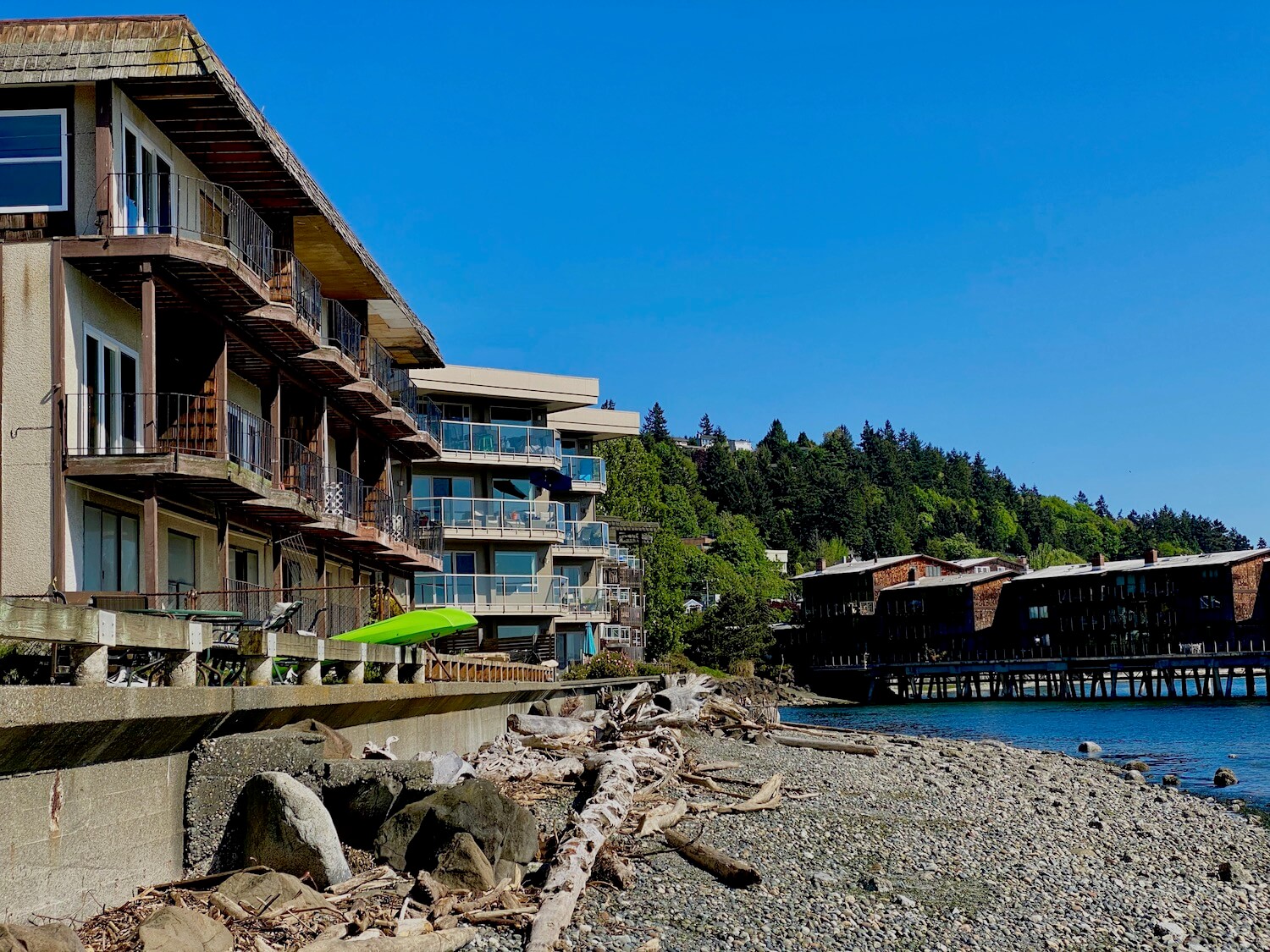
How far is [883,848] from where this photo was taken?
16.8 meters

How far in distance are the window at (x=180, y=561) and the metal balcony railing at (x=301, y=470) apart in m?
4.47

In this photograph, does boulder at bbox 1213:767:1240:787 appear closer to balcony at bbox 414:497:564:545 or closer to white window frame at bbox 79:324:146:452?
balcony at bbox 414:497:564:545

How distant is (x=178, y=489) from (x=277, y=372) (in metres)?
5.57

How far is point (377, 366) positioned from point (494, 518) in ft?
58.8

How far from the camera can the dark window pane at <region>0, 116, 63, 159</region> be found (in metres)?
19.5

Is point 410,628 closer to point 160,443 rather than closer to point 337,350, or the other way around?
point 160,443

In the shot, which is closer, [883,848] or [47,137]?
[883,848]

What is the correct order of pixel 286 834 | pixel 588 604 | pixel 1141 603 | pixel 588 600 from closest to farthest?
1. pixel 286 834
2. pixel 588 604
3. pixel 588 600
4. pixel 1141 603

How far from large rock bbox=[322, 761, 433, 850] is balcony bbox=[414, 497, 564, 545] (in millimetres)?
36807

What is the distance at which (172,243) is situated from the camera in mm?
19500

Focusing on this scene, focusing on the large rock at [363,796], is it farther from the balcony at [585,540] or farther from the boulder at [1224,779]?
the balcony at [585,540]

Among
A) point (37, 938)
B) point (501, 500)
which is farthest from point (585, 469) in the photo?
point (37, 938)

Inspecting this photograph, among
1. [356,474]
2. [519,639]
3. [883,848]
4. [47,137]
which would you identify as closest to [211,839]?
[883,848]

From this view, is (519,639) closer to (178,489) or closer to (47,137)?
(178,489)
